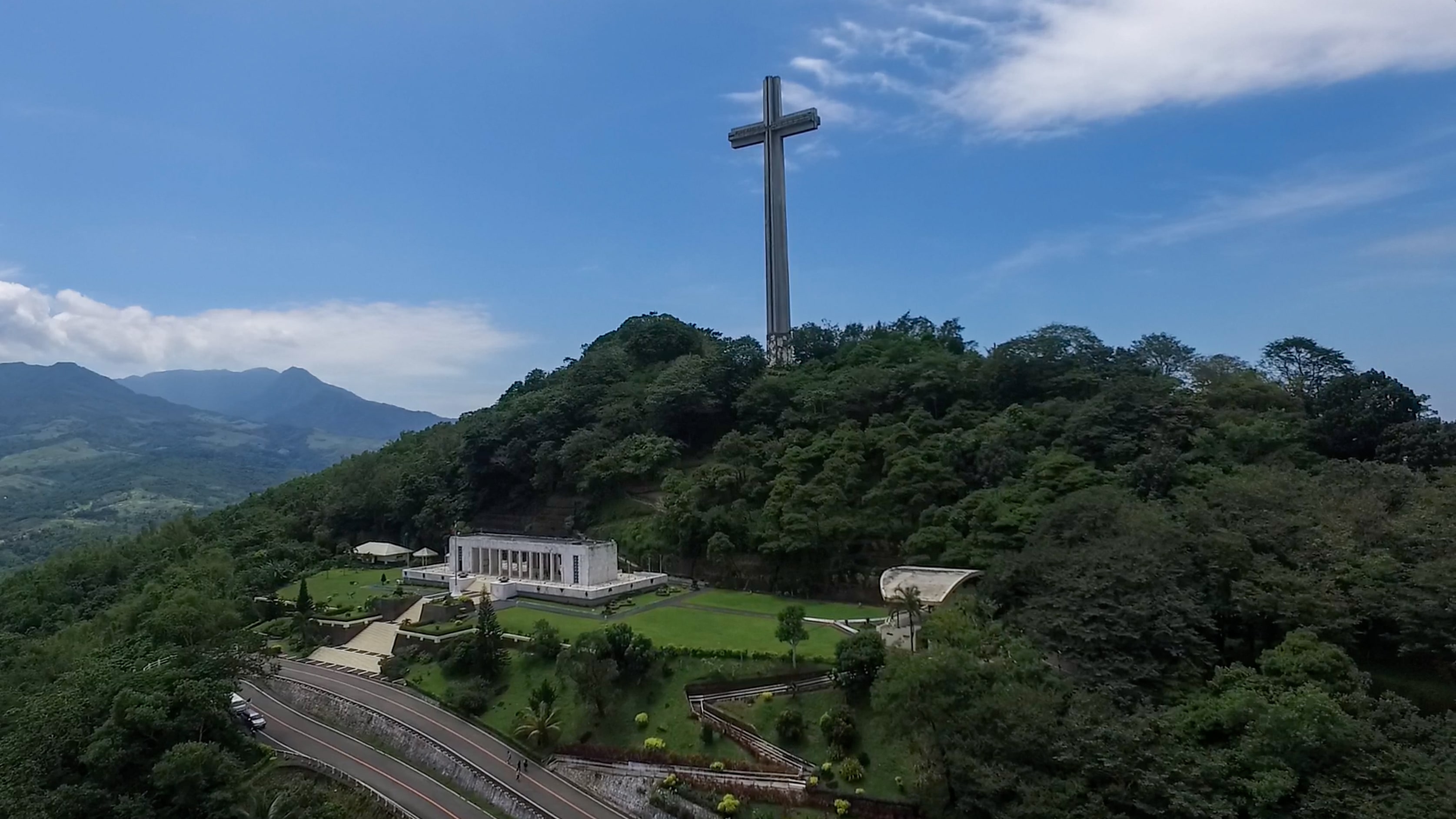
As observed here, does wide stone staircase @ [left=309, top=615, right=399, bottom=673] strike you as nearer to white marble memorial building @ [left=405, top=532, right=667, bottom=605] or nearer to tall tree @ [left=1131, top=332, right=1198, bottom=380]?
white marble memorial building @ [left=405, top=532, right=667, bottom=605]

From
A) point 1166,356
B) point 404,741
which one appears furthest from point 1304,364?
point 404,741

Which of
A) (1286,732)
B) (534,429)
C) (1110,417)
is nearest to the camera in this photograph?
(1286,732)

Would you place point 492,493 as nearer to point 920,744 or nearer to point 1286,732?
point 920,744

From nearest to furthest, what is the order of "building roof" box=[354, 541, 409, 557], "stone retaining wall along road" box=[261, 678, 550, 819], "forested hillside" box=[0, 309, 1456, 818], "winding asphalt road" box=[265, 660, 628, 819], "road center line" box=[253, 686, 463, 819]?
"forested hillside" box=[0, 309, 1456, 818] < "winding asphalt road" box=[265, 660, 628, 819] < "stone retaining wall along road" box=[261, 678, 550, 819] < "road center line" box=[253, 686, 463, 819] < "building roof" box=[354, 541, 409, 557]

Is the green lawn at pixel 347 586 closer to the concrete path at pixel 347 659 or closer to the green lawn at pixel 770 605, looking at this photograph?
the concrete path at pixel 347 659

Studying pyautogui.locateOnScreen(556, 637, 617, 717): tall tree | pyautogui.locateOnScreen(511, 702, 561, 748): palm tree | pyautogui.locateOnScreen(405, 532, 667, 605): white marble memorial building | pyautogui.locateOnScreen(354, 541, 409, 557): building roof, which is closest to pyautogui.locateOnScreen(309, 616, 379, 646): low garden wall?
pyautogui.locateOnScreen(405, 532, 667, 605): white marble memorial building

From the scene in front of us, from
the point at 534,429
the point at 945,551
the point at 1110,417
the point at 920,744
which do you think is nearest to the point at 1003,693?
the point at 920,744
